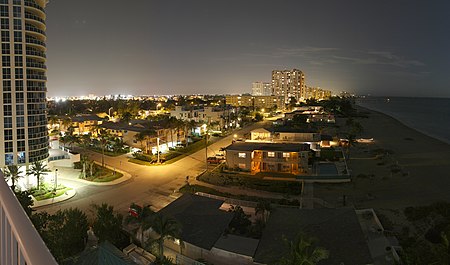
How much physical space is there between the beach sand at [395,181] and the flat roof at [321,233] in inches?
283

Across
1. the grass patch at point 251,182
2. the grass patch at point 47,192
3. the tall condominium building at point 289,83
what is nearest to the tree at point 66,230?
the grass patch at point 47,192

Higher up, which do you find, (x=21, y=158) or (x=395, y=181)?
(x=21, y=158)

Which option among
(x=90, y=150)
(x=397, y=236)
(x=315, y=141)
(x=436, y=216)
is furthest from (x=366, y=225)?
(x=90, y=150)

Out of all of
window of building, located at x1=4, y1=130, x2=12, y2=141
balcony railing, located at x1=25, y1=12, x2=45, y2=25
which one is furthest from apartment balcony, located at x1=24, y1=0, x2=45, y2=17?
window of building, located at x1=4, y1=130, x2=12, y2=141

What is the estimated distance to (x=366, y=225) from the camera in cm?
1955

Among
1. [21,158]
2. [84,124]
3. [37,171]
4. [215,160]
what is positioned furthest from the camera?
[84,124]

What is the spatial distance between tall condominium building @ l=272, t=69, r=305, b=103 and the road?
162 m

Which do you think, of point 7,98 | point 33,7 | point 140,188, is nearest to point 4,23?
point 33,7

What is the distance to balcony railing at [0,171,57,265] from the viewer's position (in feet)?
4.99

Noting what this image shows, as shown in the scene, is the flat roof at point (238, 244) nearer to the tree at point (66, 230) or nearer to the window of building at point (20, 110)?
the tree at point (66, 230)

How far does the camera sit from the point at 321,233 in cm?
1602

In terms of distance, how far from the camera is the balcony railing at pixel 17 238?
1522 millimetres

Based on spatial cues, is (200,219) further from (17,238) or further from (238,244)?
(17,238)

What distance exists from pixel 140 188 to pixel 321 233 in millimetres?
16696
